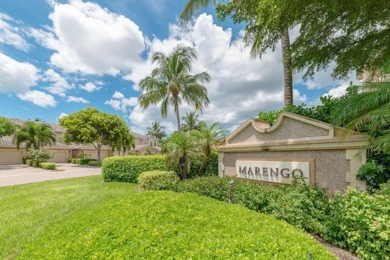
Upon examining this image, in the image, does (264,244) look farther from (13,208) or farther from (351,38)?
(13,208)

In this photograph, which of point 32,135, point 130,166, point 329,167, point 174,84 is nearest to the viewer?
point 329,167

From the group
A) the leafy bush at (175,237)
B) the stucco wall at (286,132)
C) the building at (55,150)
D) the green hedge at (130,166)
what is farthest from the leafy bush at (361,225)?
the building at (55,150)

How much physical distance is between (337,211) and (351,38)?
237 inches

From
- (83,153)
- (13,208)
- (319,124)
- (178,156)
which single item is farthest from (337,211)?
(83,153)

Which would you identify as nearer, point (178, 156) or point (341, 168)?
point (341, 168)

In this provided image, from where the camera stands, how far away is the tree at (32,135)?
28547 mm

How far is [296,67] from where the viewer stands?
24.3 ft

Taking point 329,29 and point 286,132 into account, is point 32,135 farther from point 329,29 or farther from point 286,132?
point 329,29

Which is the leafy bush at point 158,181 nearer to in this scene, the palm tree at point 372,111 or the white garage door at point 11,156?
the palm tree at point 372,111

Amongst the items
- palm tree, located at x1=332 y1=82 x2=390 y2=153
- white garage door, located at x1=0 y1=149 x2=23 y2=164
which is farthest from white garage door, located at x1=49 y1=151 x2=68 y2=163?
palm tree, located at x1=332 y1=82 x2=390 y2=153

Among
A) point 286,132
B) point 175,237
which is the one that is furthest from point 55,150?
point 175,237

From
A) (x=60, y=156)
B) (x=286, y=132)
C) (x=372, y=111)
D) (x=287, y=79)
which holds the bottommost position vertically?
(x=60, y=156)

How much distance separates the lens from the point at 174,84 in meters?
15.4

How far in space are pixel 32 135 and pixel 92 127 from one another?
31.0 ft
